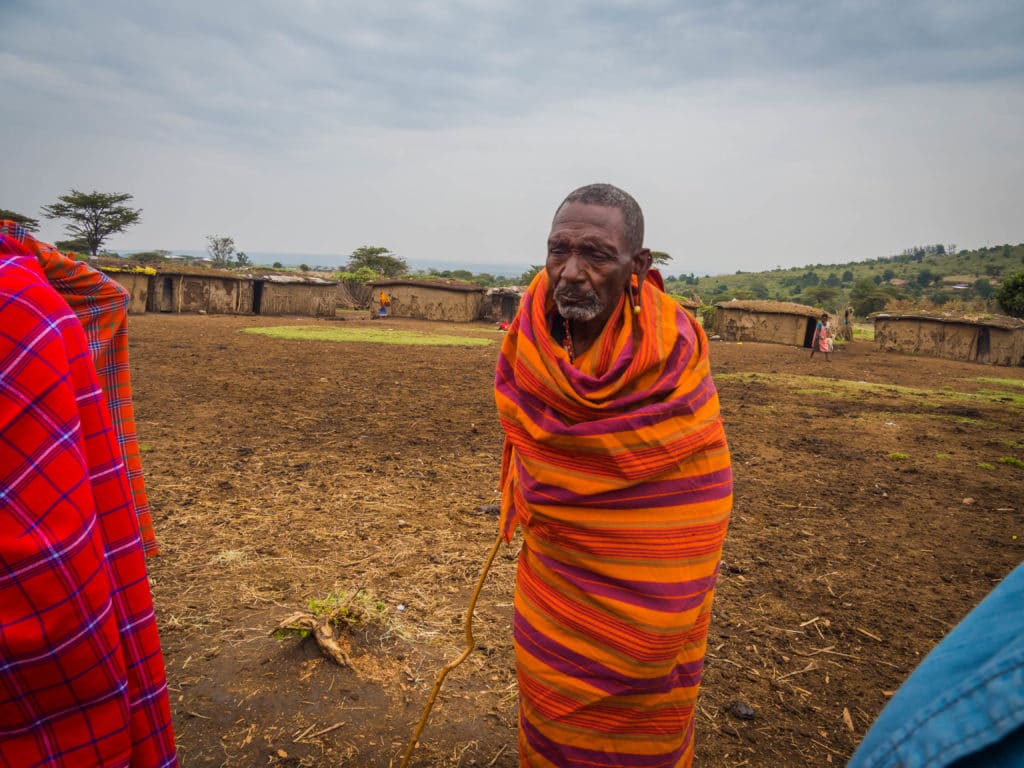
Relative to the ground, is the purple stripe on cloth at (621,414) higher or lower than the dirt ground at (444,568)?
higher

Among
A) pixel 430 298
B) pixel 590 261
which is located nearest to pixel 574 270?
pixel 590 261

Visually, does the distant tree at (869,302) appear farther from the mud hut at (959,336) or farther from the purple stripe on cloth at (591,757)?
the purple stripe on cloth at (591,757)

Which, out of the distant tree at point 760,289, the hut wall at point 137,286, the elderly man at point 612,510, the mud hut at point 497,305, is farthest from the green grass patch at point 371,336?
the distant tree at point 760,289

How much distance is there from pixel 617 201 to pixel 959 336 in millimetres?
30617

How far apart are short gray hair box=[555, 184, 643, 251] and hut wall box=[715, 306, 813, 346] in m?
31.3

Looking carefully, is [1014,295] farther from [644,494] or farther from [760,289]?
[760,289]

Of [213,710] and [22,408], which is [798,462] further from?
[22,408]

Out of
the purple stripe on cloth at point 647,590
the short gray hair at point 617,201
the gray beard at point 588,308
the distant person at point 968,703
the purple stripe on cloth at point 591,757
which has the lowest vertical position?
the purple stripe on cloth at point 591,757

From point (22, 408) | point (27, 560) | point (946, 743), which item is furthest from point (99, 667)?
point (946, 743)

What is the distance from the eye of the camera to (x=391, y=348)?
17.1m

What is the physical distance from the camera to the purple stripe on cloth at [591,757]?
1899 millimetres

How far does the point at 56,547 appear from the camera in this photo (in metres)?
1.28

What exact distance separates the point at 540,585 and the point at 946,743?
1566 mm

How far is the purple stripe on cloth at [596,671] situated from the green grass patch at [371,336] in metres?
16.8
